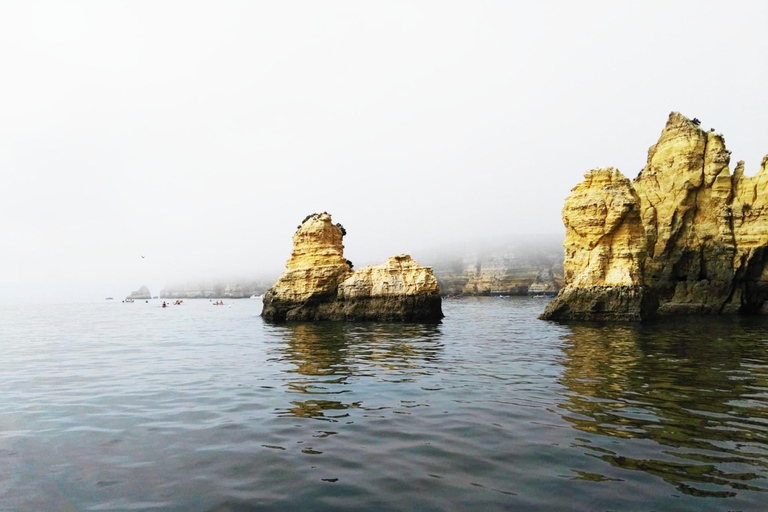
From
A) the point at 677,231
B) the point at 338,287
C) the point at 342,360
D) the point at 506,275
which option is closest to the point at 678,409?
the point at 342,360

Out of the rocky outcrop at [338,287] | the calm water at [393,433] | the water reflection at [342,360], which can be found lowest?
the water reflection at [342,360]

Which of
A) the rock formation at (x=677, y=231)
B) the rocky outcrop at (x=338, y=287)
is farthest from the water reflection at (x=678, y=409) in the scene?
the rocky outcrop at (x=338, y=287)

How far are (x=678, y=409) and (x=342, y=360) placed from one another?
11.1 m

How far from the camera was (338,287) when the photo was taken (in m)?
38.3

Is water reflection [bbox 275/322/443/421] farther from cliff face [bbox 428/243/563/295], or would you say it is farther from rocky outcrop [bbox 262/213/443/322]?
cliff face [bbox 428/243/563/295]

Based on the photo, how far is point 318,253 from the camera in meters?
39.3

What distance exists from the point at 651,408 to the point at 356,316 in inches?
1119

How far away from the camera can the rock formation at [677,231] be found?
106ft

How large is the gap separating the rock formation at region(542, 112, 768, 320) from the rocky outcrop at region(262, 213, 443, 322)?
34.0ft

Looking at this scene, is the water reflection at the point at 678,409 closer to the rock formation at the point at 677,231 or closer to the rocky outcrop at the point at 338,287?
the rock formation at the point at 677,231

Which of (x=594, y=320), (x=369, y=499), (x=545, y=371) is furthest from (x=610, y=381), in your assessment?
(x=594, y=320)

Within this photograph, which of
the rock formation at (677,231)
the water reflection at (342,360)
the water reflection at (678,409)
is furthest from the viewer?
the rock formation at (677,231)

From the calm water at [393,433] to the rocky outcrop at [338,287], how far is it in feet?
63.6

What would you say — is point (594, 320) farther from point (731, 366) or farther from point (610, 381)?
point (610, 381)
